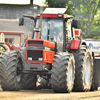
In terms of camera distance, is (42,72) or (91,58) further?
(91,58)

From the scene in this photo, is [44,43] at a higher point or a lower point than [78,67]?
higher

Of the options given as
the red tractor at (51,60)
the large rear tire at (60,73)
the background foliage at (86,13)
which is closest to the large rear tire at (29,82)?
the red tractor at (51,60)

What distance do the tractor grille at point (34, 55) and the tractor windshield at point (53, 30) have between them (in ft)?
2.72

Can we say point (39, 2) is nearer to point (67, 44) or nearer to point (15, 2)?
point (15, 2)

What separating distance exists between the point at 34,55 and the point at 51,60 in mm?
584

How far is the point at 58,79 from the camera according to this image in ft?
31.0

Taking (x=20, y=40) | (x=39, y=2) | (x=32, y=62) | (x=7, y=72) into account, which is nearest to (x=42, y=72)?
(x=32, y=62)

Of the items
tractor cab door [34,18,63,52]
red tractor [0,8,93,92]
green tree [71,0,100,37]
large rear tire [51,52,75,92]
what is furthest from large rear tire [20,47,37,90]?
green tree [71,0,100,37]

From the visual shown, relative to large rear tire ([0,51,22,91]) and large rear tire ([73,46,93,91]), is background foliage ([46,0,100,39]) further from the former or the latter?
large rear tire ([0,51,22,91])

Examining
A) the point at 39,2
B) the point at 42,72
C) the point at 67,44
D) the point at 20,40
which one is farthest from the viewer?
the point at 39,2

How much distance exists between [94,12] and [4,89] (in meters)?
40.7

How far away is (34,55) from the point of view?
10.2m

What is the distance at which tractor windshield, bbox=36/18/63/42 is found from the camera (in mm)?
10859

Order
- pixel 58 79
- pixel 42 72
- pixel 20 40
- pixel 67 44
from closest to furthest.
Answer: pixel 58 79 → pixel 42 72 → pixel 67 44 → pixel 20 40
